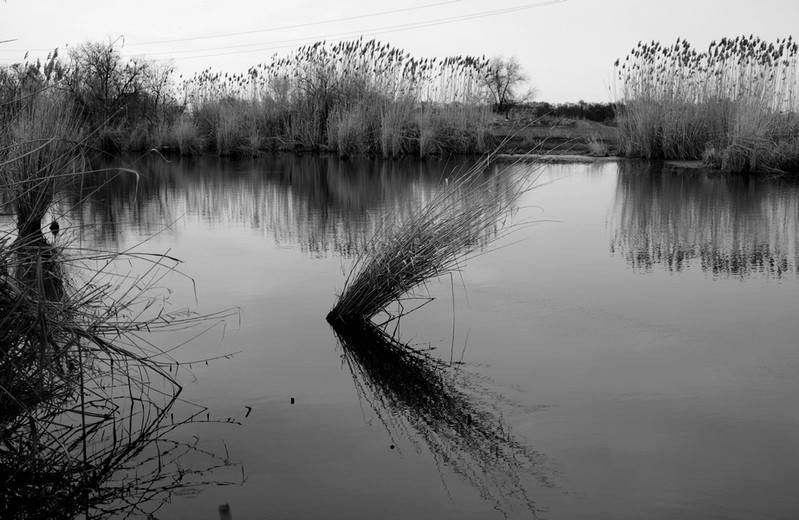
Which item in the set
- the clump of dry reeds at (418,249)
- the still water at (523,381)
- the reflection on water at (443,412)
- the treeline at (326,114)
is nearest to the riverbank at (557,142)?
the treeline at (326,114)

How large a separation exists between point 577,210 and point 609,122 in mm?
28060

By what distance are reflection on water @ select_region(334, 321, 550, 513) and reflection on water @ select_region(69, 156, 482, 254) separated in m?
1.54

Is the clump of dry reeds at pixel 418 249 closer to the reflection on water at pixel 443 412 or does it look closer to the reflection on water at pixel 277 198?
the reflection on water at pixel 443 412

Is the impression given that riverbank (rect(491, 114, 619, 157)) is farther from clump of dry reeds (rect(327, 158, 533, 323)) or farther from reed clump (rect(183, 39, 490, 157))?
clump of dry reeds (rect(327, 158, 533, 323))

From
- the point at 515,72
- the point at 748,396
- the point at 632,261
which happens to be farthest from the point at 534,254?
the point at 515,72

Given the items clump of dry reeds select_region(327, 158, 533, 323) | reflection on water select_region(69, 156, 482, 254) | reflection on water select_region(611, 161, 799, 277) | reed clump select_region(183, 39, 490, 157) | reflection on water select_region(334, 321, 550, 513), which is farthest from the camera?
reed clump select_region(183, 39, 490, 157)

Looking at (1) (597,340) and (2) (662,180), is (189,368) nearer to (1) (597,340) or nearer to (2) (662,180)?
(1) (597,340)

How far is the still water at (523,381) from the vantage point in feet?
9.66

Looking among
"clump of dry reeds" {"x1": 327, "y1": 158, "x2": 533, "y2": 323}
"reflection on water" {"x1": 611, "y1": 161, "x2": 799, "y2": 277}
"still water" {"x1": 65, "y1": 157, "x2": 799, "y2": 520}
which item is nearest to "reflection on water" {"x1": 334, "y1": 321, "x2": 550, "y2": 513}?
"still water" {"x1": 65, "y1": 157, "x2": 799, "y2": 520}

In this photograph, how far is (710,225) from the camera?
31.1 ft

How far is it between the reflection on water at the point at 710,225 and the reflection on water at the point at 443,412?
11.3ft

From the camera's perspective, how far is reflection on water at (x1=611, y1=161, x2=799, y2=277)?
7.39m

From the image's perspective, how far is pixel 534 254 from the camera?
7.87 metres

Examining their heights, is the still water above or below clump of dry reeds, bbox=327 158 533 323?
below
